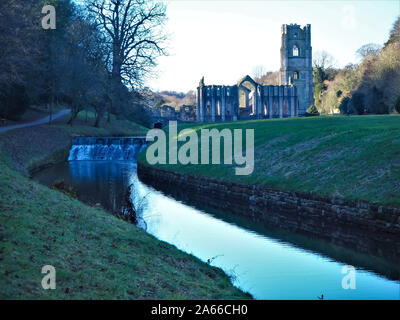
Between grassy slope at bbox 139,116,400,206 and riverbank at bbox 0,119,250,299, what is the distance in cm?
679

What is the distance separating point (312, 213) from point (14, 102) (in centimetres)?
3208

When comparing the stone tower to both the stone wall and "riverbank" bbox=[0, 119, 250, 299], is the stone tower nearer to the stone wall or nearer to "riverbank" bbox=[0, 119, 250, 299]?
the stone wall

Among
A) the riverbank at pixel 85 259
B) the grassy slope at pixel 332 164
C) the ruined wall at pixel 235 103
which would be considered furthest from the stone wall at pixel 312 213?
the ruined wall at pixel 235 103

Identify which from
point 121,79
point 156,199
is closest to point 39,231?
point 156,199

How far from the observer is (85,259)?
791 centimetres

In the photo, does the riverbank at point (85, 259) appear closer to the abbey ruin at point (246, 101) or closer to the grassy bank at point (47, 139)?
the grassy bank at point (47, 139)

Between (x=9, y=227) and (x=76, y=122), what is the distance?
44.9m

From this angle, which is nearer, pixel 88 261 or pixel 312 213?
pixel 88 261

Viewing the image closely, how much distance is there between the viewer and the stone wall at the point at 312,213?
39.9 ft

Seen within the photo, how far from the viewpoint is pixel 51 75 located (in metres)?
44.6

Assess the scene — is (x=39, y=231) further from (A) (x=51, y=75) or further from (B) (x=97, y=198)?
(A) (x=51, y=75)

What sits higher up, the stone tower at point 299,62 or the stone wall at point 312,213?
the stone tower at point 299,62

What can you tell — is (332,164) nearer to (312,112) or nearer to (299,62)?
(312,112)

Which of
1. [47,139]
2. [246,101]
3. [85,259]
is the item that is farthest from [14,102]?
[246,101]
